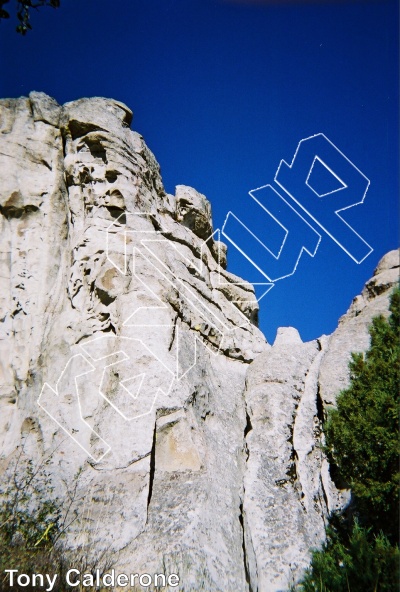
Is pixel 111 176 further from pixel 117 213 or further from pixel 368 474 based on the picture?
pixel 368 474

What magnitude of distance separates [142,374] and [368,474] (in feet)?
18.7

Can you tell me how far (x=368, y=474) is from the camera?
24.6 feet

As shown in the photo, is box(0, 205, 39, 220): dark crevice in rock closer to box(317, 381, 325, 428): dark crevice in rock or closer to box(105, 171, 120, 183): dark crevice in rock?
box(105, 171, 120, 183): dark crevice in rock

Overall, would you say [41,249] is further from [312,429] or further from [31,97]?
[312,429]

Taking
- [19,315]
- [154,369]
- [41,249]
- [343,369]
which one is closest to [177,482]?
[154,369]

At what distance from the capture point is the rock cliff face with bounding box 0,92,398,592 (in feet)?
27.2

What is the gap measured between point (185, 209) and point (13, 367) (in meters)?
10.4

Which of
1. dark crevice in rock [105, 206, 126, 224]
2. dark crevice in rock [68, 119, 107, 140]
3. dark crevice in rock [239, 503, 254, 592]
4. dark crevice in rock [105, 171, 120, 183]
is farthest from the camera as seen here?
dark crevice in rock [68, 119, 107, 140]

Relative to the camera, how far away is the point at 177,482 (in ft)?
29.9

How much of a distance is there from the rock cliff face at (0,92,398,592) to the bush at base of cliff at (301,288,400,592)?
1017 mm

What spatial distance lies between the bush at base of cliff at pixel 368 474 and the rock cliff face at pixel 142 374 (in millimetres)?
1017

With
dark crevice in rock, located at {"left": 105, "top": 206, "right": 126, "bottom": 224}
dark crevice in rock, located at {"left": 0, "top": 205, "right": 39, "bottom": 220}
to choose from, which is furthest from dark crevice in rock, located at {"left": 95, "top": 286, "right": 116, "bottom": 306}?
dark crevice in rock, located at {"left": 0, "top": 205, "right": 39, "bottom": 220}

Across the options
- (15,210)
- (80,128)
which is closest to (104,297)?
(15,210)

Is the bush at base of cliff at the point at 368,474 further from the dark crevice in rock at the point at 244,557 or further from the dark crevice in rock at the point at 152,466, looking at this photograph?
the dark crevice in rock at the point at 152,466
